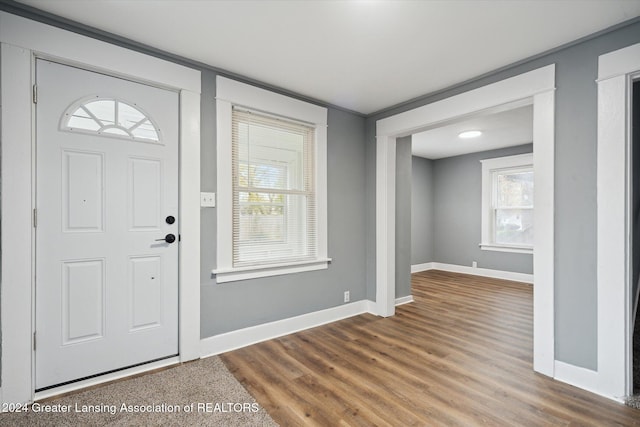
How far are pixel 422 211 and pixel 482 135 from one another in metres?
2.32

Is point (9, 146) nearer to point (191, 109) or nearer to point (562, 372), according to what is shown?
point (191, 109)

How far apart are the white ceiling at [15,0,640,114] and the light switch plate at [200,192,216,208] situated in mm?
1126

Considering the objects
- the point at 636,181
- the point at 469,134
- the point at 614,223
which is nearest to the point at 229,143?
the point at 614,223

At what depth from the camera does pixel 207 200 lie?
2.63 meters

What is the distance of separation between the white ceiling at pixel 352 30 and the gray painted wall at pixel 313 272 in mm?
504

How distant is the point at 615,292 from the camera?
2.01 meters

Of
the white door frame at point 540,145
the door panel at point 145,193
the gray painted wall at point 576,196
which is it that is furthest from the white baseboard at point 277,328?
the gray painted wall at point 576,196

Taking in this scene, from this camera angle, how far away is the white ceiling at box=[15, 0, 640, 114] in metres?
1.88

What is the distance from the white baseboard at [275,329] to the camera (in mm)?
2658

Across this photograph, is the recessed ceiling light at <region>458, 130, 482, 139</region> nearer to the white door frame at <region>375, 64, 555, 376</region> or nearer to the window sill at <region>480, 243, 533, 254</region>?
the white door frame at <region>375, 64, 555, 376</region>

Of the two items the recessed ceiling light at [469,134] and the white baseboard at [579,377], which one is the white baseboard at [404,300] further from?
the recessed ceiling light at [469,134]

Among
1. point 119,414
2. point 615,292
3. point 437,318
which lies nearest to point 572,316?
point 615,292

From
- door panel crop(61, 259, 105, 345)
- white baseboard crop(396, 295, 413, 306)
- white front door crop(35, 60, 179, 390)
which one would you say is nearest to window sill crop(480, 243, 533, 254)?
white baseboard crop(396, 295, 413, 306)

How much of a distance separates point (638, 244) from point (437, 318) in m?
1.99
